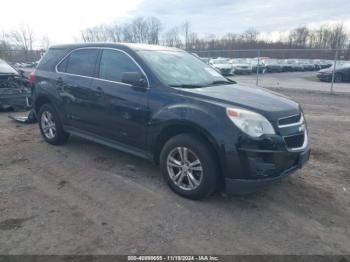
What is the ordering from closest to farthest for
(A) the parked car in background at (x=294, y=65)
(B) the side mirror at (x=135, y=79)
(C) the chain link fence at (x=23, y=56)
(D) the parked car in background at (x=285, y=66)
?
(B) the side mirror at (x=135, y=79)
(D) the parked car in background at (x=285, y=66)
(C) the chain link fence at (x=23, y=56)
(A) the parked car in background at (x=294, y=65)

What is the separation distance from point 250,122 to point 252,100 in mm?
471

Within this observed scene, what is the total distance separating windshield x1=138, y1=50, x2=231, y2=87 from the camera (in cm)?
409

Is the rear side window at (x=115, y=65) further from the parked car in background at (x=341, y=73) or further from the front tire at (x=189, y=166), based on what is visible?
the parked car in background at (x=341, y=73)

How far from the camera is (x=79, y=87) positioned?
487cm

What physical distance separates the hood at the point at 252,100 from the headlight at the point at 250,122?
8 cm

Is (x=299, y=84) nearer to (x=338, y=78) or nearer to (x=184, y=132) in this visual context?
(x=338, y=78)

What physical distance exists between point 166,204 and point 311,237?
1.58 meters

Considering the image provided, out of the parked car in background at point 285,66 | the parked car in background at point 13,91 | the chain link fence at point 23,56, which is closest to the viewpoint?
the parked car in background at point 13,91

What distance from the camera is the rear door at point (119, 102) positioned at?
4.07 meters

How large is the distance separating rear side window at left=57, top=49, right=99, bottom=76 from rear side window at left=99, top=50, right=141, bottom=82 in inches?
9.1

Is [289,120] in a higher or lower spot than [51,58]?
lower

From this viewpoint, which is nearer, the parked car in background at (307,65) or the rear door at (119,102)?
the rear door at (119,102)

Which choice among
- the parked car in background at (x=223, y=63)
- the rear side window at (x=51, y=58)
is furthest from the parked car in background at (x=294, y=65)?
the rear side window at (x=51, y=58)

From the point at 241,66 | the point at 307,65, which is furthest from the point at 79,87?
the point at 307,65
